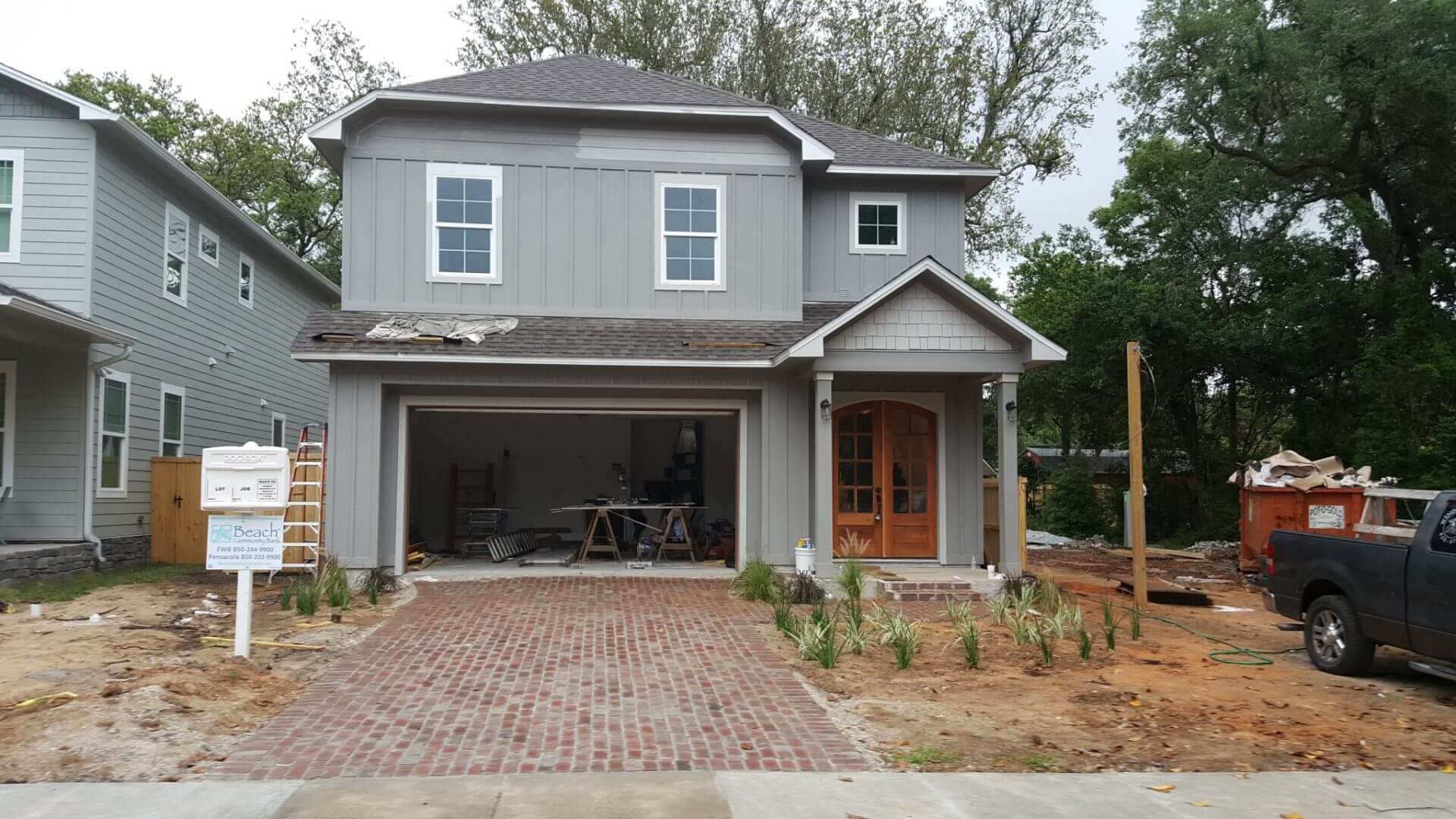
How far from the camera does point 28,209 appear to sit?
13.9 meters

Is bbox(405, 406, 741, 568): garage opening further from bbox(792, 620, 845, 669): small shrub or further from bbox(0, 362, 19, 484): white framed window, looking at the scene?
bbox(792, 620, 845, 669): small shrub

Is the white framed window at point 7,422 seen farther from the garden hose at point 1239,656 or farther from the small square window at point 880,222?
the garden hose at point 1239,656

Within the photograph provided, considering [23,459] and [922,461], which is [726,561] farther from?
[23,459]

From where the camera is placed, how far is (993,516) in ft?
47.8

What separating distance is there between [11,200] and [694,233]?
9623mm

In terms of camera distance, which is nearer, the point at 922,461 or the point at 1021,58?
the point at 922,461

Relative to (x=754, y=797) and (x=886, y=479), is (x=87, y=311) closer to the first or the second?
(x=886, y=479)

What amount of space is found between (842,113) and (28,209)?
19.7 meters

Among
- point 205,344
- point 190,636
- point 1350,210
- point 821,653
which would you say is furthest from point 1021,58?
point 190,636

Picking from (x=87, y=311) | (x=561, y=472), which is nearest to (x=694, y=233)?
(x=561, y=472)

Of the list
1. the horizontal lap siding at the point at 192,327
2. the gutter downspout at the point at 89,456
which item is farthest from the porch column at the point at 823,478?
the horizontal lap siding at the point at 192,327

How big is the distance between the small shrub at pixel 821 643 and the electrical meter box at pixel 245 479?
4684 millimetres

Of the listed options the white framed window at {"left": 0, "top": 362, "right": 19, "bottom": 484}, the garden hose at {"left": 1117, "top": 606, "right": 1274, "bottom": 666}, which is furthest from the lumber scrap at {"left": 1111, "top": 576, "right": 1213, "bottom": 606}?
the white framed window at {"left": 0, "top": 362, "right": 19, "bottom": 484}

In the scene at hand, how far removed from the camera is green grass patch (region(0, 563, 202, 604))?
37.5 ft
